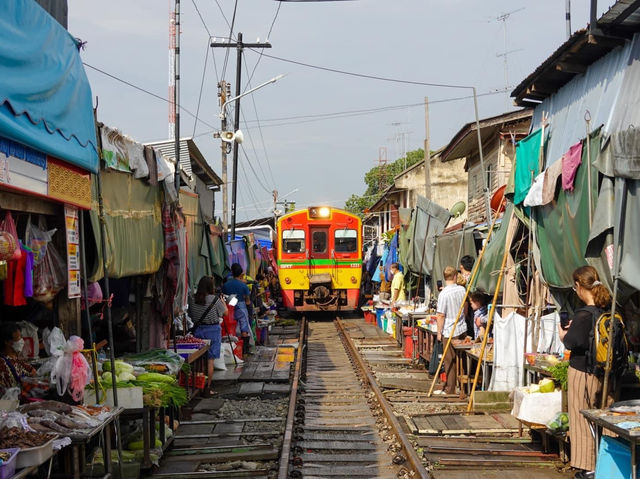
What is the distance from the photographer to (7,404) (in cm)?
566

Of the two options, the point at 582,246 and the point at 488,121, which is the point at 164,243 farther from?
the point at 488,121

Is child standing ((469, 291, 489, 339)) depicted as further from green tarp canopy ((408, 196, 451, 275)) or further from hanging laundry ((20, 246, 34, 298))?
hanging laundry ((20, 246, 34, 298))

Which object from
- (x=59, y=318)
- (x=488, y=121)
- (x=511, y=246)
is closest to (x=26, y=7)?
(x=59, y=318)

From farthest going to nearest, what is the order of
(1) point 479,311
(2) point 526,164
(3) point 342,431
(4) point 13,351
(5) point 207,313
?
(5) point 207,313 → (1) point 479,311 → (2) point 526,164 → (3) point 342,431 → (4) point 13,351

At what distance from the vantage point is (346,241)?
24.6 meters

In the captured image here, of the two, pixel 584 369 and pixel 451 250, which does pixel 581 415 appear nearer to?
pixel 584 369

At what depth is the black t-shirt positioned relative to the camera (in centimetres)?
629

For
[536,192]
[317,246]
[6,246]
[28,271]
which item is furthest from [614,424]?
[317,246]

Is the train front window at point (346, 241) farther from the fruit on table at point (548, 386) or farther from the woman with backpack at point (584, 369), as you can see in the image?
the woman with backpack at point (584, 369)

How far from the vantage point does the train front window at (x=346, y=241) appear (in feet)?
80.4

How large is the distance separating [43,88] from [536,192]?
5175mm

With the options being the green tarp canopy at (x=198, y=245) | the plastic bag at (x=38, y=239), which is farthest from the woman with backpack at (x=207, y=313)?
the plastic bag at (x=38, y=239)

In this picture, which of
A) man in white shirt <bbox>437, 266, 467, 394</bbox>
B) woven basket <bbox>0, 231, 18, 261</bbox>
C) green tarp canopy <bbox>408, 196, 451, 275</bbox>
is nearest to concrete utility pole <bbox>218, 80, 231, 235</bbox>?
green tarp canopy <bbox>408, 196, 451, 275</bbox>

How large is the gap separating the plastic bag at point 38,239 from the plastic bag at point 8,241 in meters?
0.46
